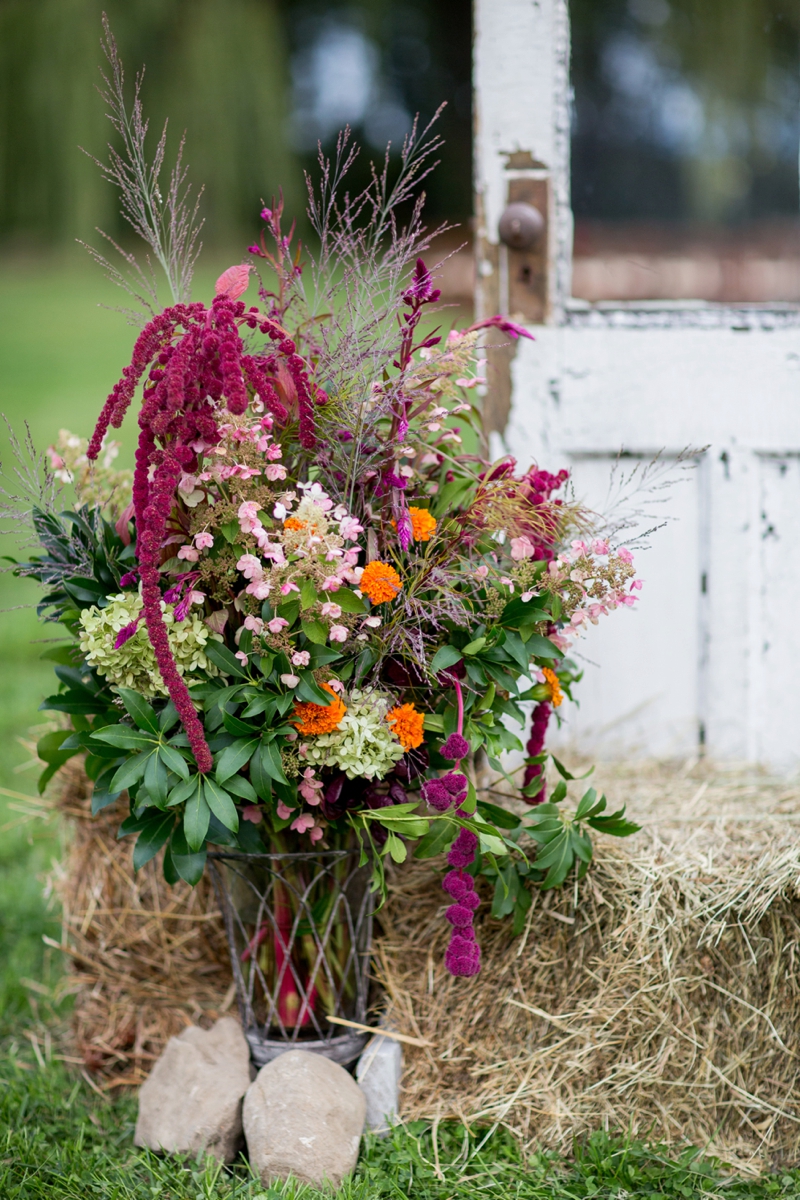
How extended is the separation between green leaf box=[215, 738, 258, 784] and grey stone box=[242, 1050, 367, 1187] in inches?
17.0

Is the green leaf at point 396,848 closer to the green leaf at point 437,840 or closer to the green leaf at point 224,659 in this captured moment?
the green leaf at point 437,840

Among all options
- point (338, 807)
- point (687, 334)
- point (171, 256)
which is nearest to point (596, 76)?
point (687, 334)

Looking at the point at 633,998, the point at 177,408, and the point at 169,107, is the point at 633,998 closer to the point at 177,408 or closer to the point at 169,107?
the point at 177,408

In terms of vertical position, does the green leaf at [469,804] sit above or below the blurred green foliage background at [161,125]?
below

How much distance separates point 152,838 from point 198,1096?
0.39 meters

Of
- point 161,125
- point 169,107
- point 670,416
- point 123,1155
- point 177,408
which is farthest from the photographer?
point 161,125

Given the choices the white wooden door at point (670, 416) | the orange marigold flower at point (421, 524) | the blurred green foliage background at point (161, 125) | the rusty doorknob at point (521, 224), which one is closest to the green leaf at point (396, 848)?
the orange marigold flower at point (421, 524)

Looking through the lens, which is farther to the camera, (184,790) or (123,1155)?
(123,1155)

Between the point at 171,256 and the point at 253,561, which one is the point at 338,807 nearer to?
the point at 253,561

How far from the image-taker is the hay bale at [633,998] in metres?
1.26

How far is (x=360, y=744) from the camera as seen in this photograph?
41.9 inches

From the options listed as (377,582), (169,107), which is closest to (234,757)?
(377,582)

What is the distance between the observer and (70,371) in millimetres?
5703

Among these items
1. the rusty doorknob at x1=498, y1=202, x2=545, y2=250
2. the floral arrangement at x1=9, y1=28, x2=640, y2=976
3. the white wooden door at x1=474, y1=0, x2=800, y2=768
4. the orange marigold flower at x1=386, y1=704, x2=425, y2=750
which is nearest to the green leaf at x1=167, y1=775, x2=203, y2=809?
the floral arrangement at x1=9, y1=28, x2=640, y2=976
